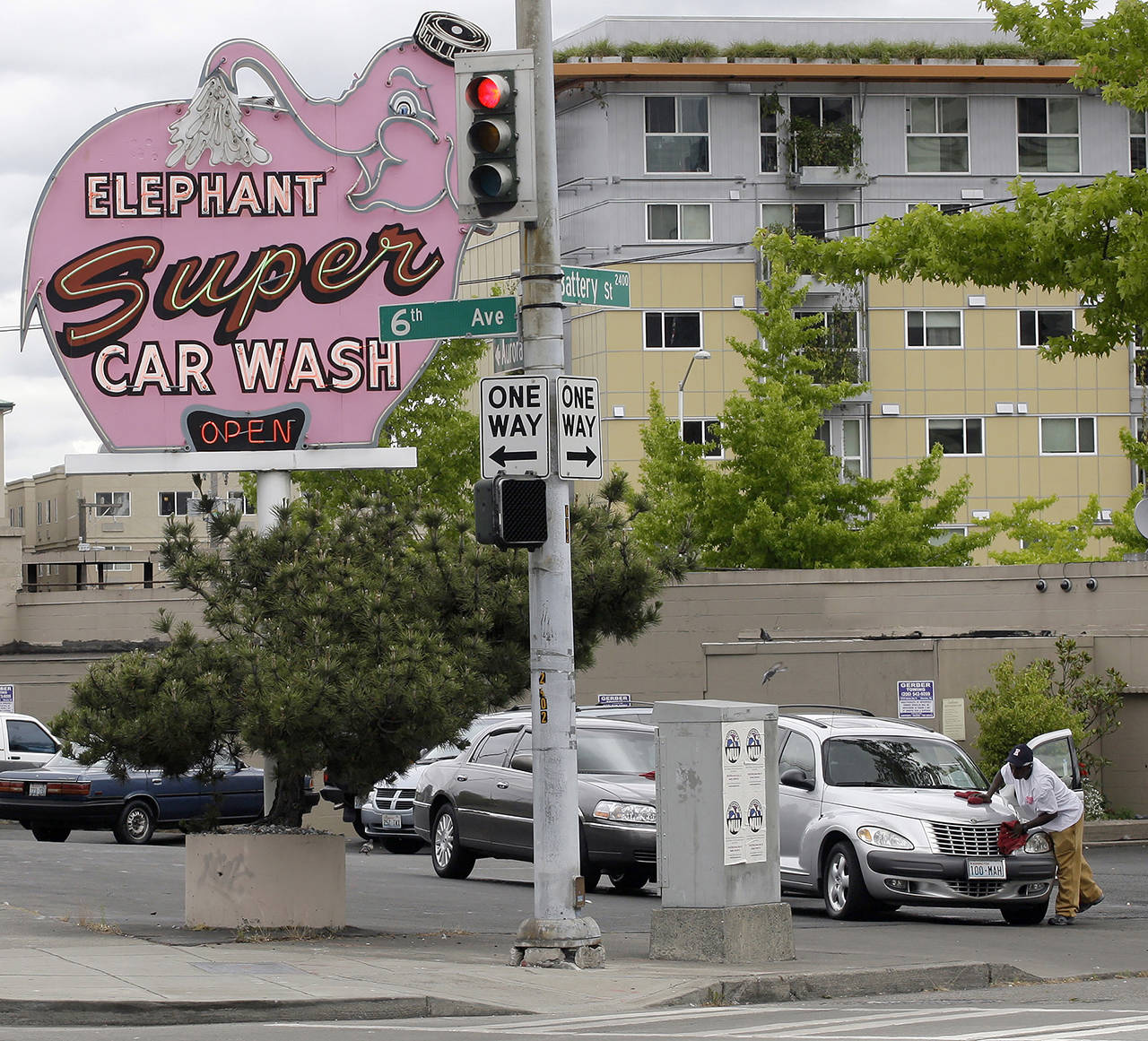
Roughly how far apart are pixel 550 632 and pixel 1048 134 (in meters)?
49.4

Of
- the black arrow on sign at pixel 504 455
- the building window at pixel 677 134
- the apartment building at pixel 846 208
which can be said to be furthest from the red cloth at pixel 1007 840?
the building window at pixel 677 134

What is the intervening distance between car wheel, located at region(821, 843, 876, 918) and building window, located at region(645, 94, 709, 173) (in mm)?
41600

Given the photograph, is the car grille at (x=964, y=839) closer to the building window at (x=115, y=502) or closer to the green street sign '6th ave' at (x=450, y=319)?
the green street sign '6th ave' at (x=450, y=319)

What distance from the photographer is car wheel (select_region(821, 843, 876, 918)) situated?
15750 mm

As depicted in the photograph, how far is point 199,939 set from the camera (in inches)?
512

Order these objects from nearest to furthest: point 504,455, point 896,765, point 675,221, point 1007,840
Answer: point 504,455, point 1007,840, point 896,765, point 675,221

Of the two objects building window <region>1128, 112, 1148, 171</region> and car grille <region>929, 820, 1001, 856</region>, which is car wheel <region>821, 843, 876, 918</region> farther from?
building window <region>1128, 112, 1148, 171</region>

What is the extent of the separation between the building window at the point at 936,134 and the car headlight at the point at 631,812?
4207 centimetres

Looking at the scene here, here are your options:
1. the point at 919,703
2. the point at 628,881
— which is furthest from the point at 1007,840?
the point at 919,703

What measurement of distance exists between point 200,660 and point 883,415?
44.9m

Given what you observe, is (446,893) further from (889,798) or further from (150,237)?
(150,237)

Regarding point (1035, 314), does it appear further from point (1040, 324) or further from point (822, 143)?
point (822, 143)

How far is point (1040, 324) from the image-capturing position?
186 feet

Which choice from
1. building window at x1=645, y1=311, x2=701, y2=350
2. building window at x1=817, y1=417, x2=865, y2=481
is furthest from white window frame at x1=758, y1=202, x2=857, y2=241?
building window at x1=817, y1=417, x2=865, y2=481
